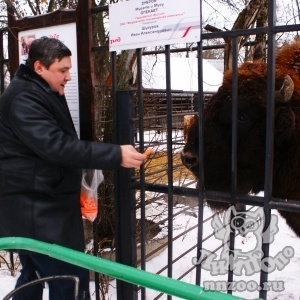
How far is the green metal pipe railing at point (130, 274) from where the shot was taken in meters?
1.30

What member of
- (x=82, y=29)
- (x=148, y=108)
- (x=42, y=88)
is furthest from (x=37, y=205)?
(x=148, y=108)

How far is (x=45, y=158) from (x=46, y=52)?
0.70 meters

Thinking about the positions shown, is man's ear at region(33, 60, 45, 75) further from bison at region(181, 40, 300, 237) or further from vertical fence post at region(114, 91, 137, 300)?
bison at region(181, 40, 300, 237)

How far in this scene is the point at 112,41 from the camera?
102 inches

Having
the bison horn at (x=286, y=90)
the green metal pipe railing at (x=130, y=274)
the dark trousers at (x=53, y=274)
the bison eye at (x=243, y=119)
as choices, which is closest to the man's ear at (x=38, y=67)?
the green metal pipe railing at (x=130, y=274)

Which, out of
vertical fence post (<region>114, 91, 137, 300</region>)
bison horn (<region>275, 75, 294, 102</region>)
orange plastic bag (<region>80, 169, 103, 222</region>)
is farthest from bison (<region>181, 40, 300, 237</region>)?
orange plastic bag (<region>80, 169, 103, 222</region>)

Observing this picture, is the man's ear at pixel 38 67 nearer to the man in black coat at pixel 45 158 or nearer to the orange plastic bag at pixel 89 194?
the man in black coat at pixel 45 158

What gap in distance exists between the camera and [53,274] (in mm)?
2539

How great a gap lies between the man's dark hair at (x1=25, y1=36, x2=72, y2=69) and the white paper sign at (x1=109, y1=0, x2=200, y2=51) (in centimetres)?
37

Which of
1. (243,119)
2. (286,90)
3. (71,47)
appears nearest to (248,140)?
(243,119)

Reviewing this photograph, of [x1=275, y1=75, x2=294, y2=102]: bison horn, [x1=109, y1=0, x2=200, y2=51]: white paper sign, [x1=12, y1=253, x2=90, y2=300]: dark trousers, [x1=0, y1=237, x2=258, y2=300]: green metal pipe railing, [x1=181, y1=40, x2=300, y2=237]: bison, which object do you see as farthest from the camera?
[x1=181, y1=40, x2=300, y2=237]: bison

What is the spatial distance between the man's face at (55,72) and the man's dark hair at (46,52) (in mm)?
24

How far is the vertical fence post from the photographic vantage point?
8.87 ft

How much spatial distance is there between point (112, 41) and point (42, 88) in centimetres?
59
